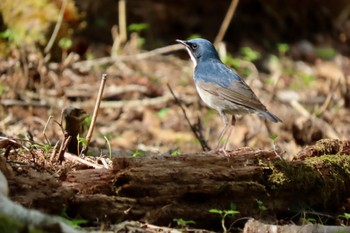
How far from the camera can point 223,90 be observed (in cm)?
690

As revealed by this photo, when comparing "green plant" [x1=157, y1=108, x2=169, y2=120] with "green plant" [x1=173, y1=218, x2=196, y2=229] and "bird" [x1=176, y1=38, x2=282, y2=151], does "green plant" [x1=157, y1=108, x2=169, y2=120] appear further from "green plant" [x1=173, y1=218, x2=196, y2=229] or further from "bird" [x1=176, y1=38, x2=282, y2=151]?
"green plant" [x1=173, y1=218, x2=196, y2=229]

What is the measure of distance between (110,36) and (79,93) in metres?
2.84

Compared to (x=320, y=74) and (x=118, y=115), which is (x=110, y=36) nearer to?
(x=118, y=115)

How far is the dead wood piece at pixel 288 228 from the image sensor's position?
4.46 metres

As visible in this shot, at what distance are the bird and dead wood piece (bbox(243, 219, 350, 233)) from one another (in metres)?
2.01

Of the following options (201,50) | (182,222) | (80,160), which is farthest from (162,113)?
(182,222)

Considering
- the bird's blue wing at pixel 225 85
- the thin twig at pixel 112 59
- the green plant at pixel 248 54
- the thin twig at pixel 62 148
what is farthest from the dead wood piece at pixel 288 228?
the green plant at pixel 248 54

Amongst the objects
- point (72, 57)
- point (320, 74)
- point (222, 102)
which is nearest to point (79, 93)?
point (72, 57)

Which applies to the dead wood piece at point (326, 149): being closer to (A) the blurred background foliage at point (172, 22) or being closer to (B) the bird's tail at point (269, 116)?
(B) the bird's tail at point (269, 116)

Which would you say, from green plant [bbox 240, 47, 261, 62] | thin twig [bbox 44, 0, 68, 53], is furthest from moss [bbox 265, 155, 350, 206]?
green plant [bbox 240, 47, 261, 62]

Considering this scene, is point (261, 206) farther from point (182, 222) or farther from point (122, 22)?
point (122, 22)

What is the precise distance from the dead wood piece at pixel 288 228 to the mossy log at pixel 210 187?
251mm

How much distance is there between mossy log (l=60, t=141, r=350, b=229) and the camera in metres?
4.55

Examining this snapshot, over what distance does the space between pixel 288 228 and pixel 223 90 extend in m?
2.61
